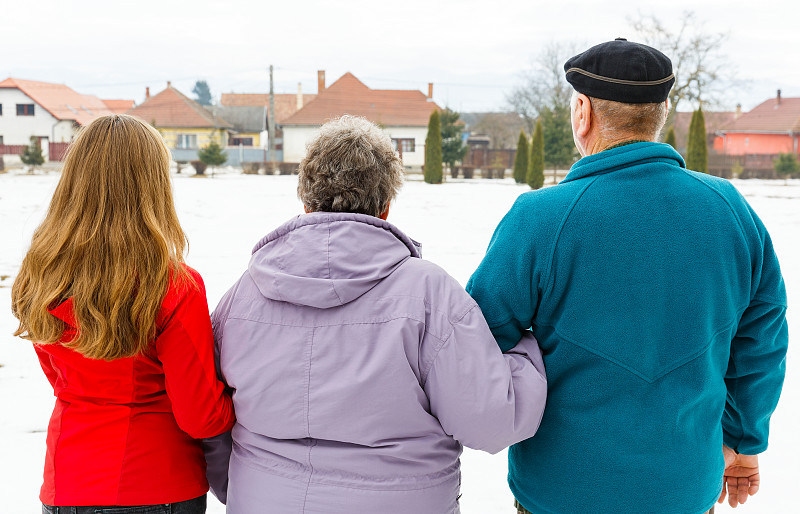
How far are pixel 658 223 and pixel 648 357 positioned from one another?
0.28 metres

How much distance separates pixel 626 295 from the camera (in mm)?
1512

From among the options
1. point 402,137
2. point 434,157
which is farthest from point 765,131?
point 434,157

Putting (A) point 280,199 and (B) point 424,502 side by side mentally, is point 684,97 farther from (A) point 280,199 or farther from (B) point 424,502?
(B) point 424,502

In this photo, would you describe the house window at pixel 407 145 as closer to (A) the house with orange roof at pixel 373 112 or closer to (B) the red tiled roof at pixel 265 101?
(A) the house with orange roof at pixel 373 112

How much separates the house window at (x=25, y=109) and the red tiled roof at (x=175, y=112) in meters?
5.43

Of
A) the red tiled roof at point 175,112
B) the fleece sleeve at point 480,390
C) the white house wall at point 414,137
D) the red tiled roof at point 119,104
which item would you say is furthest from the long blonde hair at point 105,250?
the red tiled roof at point 119,104

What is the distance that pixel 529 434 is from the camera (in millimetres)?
1576

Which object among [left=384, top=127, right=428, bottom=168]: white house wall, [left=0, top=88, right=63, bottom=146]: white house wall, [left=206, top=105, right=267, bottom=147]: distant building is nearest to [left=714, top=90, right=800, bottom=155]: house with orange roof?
[left=384, top=127, right=428, bottom=168]: white house wall

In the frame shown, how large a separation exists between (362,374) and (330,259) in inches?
9.7

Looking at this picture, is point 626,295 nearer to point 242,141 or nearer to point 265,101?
point 242,141

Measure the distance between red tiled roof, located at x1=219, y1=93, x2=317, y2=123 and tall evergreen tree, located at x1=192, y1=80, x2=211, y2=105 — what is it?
2375cm

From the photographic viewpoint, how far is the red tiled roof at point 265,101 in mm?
55375

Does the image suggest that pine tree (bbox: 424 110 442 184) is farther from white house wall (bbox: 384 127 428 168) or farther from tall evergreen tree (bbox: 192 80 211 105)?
tall evergreen tree (bbox: 192 80 211 105)

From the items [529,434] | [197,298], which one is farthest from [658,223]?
[197,298]
